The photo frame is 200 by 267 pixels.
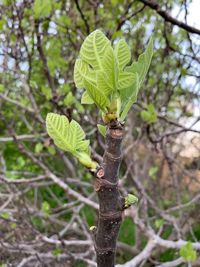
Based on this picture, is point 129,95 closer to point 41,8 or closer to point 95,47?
point 95,47

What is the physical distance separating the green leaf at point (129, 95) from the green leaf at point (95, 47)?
0.16ft

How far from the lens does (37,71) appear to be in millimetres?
3125

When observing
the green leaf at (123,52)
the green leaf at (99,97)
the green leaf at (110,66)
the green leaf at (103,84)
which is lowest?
the green leaf at (99,97)

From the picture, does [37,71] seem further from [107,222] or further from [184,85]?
[107,222]

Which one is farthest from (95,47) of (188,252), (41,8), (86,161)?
(41,8)

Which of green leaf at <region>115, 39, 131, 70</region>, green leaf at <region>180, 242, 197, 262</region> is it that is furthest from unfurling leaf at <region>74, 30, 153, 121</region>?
green leaf at <region>180, 242, 197, 262</region>

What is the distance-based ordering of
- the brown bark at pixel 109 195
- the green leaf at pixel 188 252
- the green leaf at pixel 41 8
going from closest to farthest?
the brown bark at pixel 109 195 < the green leaf at pixel 188 252 < the green leaf at pixel 41 8

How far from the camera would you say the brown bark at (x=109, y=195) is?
49cm

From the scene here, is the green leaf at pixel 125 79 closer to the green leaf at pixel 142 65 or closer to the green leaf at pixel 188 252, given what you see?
the green leaf at pixel 142 65

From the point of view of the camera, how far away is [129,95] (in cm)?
56

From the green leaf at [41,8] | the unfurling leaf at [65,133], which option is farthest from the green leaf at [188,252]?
the unfurling leaf at [65,133]

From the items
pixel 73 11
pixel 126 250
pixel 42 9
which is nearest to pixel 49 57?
pixel 73 11

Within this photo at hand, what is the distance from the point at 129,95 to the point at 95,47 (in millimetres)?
76

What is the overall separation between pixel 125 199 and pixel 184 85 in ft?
9.36
